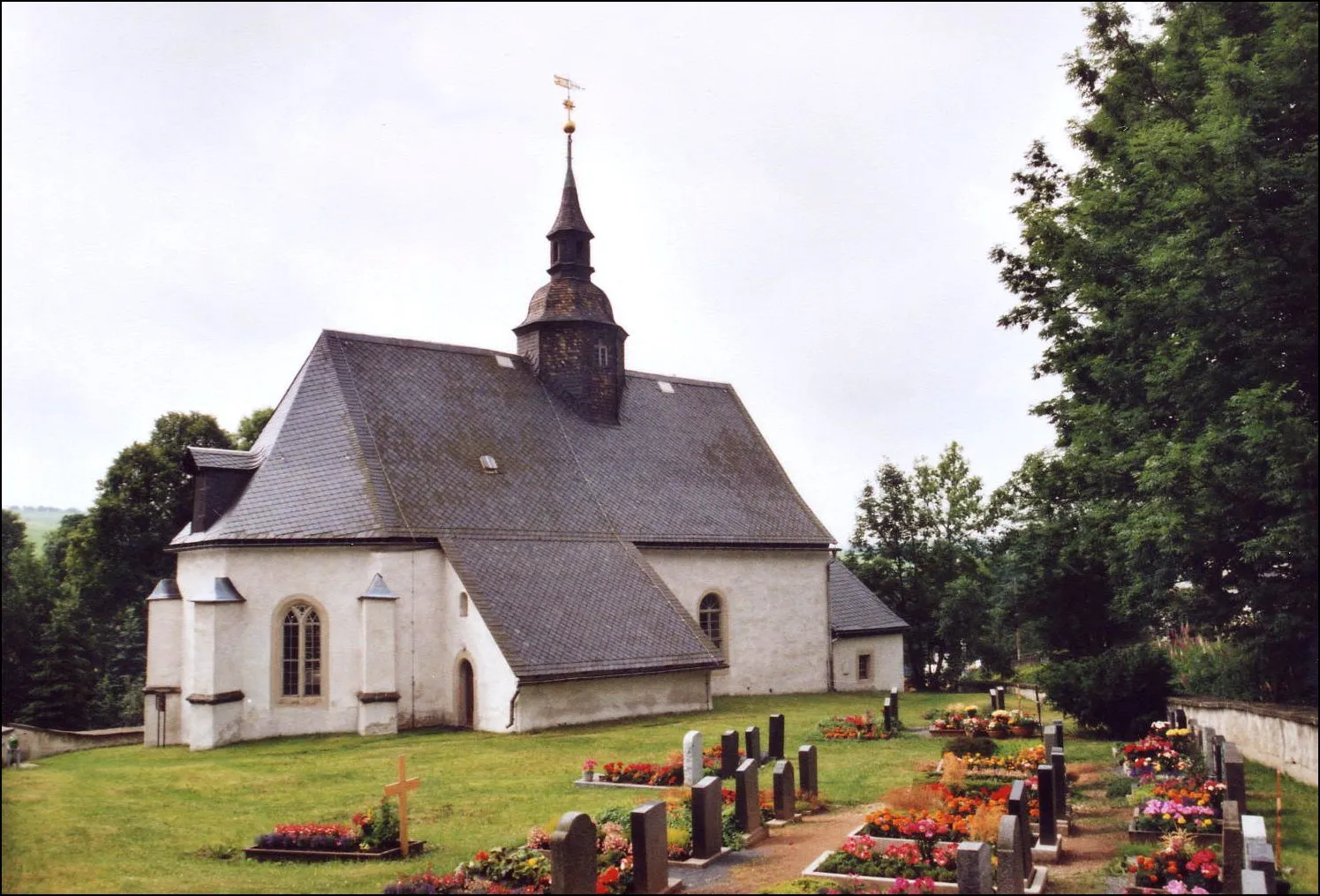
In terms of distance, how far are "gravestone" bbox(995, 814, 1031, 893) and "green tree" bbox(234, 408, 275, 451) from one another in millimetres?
36689

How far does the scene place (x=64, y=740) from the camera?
24875 millimetres

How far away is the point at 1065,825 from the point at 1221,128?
10.3m

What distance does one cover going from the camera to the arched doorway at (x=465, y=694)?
24.9 m

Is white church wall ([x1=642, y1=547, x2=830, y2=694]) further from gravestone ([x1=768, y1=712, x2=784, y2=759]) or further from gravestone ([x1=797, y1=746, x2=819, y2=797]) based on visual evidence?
gravestone ([x1=797, y1=746, x2=819, y2=797])

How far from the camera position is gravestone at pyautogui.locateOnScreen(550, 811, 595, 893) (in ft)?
31.2

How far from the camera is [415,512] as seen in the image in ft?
84.6

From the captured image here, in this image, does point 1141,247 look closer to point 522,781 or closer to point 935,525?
point 522,781

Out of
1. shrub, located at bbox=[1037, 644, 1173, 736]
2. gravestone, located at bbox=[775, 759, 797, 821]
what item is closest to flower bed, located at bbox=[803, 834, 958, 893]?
gravestone, located at bbox=[775, 759, 797, 821]

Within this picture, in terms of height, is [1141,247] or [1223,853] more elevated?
[1141,247]

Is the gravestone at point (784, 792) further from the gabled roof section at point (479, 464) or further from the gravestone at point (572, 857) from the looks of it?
the gabled roof section at point (479, 464)

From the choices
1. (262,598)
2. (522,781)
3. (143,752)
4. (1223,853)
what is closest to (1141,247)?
(1223,853)

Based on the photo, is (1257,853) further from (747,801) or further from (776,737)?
(776,737)

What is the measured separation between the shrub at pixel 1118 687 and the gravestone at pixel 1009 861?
502 inches

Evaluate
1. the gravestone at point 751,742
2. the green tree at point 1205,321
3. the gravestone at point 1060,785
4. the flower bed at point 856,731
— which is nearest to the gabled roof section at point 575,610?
the flower bed at point 856,731
